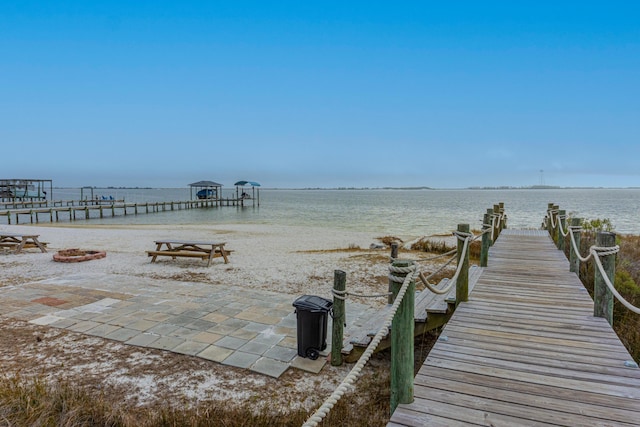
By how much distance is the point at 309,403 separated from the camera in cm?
335

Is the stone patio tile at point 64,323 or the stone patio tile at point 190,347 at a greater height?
the stone patio tile at point 64,323

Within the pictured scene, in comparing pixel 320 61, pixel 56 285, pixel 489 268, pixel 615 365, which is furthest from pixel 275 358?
pixel 320 61

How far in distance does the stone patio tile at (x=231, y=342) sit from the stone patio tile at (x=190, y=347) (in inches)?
7.5

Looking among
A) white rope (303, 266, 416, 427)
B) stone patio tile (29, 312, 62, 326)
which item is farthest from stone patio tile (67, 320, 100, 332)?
white rope (303, 266, 416, 427)

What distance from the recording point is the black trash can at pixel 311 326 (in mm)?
4172

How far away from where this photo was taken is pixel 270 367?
158 inches

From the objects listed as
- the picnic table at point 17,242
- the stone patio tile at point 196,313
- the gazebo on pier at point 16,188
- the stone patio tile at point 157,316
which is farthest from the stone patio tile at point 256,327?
the gazebo on pier at point 16,188

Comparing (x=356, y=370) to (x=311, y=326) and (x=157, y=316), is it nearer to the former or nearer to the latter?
(x=311, y=326)

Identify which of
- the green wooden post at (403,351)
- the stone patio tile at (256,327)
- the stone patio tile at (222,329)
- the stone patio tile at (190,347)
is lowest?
the stone patio tile at (256,327)

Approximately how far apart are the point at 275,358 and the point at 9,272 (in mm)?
8661

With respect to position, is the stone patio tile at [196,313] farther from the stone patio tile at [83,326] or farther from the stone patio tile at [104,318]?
the stone patio tile at [83,326]

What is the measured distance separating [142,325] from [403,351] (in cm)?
440

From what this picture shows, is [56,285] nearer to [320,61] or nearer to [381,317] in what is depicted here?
[381,317]

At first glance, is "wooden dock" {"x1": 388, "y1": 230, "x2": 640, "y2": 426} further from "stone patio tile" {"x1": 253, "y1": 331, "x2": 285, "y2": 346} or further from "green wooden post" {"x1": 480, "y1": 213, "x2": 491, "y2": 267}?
"stone patio tile" {"x1": 253, "y1": 331, "x2": 285, "y2": 346}
